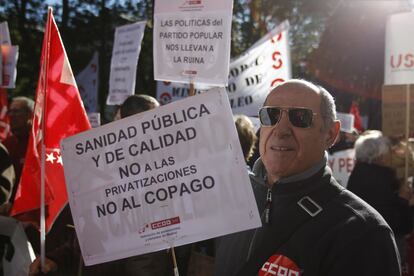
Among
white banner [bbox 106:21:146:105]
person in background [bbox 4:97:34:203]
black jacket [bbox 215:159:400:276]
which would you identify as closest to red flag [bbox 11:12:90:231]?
black jacket [bbox 215:159:400:276]

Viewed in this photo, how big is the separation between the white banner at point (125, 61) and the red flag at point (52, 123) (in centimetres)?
404

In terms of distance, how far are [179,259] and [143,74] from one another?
1514 centimetres

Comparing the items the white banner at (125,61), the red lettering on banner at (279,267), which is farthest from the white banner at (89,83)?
the red lettering on banner at (279,267)

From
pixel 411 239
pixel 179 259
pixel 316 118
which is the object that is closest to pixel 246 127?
pixel 179 259

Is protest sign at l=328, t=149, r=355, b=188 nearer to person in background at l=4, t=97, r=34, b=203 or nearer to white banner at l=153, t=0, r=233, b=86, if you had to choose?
white banner at l=153, t=0, r=233, b=86

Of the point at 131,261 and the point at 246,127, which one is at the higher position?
the point at 246,127

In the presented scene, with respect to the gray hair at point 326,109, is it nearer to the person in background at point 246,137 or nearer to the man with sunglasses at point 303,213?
the man with sunglasses at point 303,213

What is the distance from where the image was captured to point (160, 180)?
2.20 m

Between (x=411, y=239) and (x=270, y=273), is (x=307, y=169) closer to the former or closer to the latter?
(x=270, y=273)

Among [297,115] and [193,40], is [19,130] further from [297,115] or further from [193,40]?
[297,115]

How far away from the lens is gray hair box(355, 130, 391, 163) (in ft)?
14.2

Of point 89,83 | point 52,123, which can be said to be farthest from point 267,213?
point 89,83

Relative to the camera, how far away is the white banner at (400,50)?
5.08 metres

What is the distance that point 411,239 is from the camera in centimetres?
436
